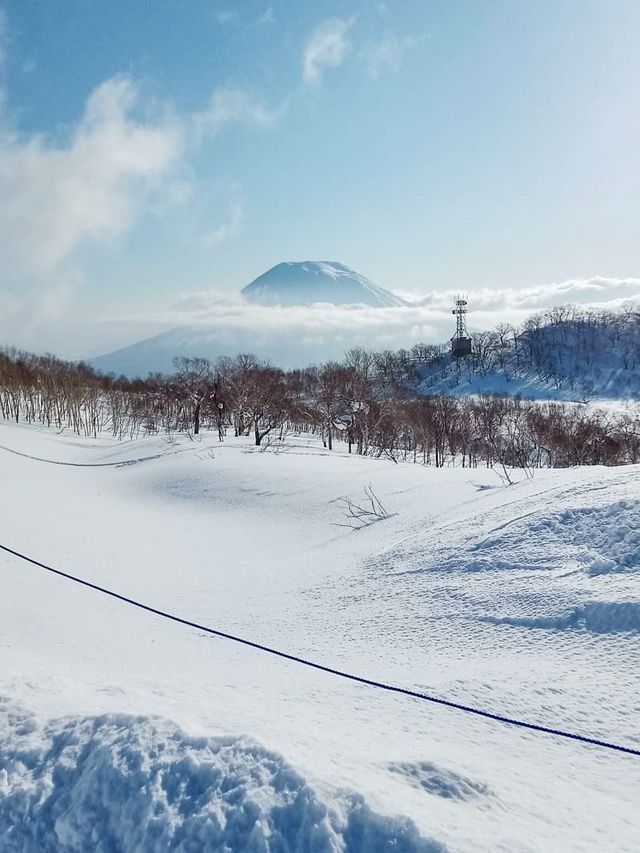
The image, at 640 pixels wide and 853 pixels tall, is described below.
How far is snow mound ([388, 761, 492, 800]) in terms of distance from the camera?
6.83 feet

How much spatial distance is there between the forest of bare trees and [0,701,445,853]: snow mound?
29.1 m

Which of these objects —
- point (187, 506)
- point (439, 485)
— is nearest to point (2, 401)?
point (187, 506)

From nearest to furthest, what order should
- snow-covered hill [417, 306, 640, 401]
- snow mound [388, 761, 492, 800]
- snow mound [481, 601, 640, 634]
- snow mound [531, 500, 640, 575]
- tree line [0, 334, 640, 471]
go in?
snow mound [388, 761, 492, 800]
snow mound [481, 601, 640, 634]
snow mound [531, 500, 640, 575]
tree line [0, 334, 640, 471]
snow-covered hill [417, 306, 640, 401]

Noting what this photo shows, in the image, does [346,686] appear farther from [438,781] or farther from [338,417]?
[338,417]

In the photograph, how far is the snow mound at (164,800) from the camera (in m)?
1.85

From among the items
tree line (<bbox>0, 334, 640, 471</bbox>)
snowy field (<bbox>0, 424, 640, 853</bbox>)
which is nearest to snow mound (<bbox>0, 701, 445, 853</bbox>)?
snowy field (<bbox>0, 424, 640, 853</bbox>)

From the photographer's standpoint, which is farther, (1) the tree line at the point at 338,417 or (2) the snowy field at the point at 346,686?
(1) the tree line at the point at 338,417

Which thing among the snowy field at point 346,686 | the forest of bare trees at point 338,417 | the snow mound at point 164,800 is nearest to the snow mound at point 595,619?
the snowy field at point 346,686

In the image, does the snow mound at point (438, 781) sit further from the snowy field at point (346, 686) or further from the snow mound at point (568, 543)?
the snow mound at point (568, 543)

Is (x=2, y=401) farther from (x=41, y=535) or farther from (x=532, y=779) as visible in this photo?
(x=532, y=779)

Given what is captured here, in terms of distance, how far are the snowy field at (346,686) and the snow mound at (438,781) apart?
0.01 meters

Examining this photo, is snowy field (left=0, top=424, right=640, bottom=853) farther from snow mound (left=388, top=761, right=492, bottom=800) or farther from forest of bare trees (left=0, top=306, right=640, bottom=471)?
forest of bare trees (left=0, top=306, right=640, bottom=471)

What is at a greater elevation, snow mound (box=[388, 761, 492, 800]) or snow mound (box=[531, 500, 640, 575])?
snow mound (box=[531, 500, 640, 575])

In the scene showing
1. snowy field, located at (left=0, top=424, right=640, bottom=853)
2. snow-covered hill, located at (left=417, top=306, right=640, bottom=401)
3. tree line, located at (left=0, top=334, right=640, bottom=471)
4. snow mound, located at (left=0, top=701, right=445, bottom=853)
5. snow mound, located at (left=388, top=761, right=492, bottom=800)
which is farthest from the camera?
snow-covered hill, located at (left=417, top=306, right=640, bottom=401)
